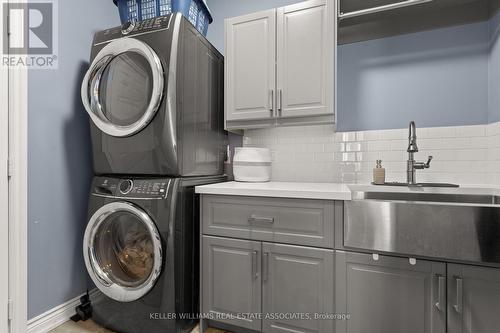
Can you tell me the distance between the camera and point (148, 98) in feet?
4.52

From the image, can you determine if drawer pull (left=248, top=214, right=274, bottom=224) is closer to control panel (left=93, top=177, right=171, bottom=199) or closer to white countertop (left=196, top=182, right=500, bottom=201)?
white countertop (left=196, top=182, right=500, bottom=201)


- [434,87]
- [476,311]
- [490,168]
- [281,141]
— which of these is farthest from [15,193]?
[490,168]

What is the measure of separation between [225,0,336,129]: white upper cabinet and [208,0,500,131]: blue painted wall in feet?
1.24

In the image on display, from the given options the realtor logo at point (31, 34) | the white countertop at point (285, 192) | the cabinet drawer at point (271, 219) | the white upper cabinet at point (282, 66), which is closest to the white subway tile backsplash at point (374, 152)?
the white upper cabinet at point (282, 66)

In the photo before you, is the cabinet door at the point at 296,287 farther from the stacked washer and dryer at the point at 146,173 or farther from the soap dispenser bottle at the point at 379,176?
the soap dispenser bottle at the point at 379,176

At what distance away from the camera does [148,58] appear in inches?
52.7

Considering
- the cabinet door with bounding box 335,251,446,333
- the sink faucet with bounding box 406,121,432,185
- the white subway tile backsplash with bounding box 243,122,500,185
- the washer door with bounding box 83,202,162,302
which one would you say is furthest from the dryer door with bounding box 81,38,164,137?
the sink faucet with bounding box 406,121,432,185

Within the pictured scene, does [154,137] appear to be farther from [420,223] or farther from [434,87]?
[434,87]

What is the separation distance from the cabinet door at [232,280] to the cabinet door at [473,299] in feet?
2.82

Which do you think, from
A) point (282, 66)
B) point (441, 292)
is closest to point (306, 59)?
point (282, 66)

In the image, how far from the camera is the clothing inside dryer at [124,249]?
1456 mm

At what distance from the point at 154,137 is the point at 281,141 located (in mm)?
998

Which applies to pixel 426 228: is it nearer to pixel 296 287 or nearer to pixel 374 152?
pixel 296 287

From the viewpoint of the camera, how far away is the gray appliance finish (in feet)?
4.37
